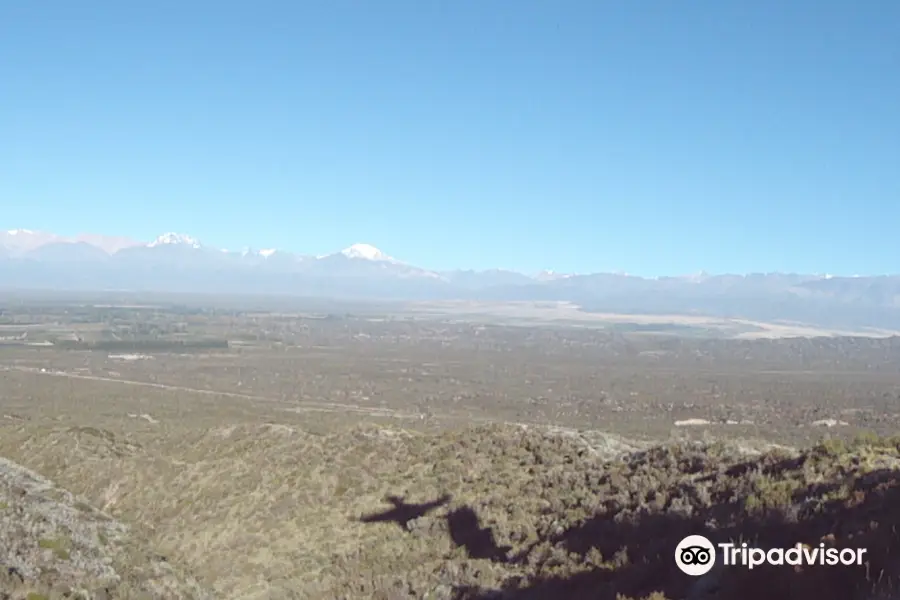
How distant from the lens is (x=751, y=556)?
9031mm

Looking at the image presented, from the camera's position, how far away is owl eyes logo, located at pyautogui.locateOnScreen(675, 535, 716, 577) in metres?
9.37

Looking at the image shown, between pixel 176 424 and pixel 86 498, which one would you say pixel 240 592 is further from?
pixel 176 424

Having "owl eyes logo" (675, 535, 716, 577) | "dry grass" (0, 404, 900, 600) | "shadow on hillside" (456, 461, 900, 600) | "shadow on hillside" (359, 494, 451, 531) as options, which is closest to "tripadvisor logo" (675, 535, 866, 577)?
"owl eyes logo" (675, 535, 716, 577)

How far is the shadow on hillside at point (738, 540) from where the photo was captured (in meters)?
8.05

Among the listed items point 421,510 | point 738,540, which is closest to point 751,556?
point 738,540

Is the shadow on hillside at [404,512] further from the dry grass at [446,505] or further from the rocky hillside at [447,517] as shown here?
the dry grass at [446,505]

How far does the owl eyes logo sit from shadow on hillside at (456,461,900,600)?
0.13 metres

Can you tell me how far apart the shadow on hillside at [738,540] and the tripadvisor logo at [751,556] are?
0.44ft

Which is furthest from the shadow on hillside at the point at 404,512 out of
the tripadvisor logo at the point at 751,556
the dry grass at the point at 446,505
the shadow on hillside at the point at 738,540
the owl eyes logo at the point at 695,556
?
the tripadvisor logo at the point at 751,556

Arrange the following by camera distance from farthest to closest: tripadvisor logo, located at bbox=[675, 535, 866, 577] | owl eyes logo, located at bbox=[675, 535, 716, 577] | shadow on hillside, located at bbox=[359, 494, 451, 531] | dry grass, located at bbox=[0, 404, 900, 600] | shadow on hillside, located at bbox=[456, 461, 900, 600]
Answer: shadow on hillside, located at bbox=[359, 494, 451, 531]
dry grass, located at bbox=[0, 404, 900, 600]
owl eyes logo, located at bbox=[675, 535, 716, 577]
tripadvisor logo, located at bbox=[675, 535, 866, 577]
shadow on hillside, located at bbox=[456, 461, 900, 600]

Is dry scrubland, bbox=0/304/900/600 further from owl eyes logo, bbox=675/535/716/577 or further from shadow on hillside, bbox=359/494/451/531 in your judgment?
owl eyes logo, bbox=675/535/716/577

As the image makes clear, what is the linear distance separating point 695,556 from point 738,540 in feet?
2.47

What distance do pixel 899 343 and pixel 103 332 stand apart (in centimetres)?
17243

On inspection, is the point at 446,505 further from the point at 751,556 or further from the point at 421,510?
the point at 751,556
